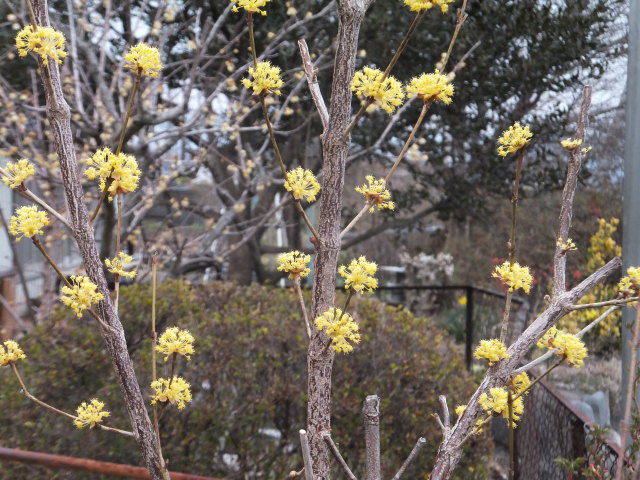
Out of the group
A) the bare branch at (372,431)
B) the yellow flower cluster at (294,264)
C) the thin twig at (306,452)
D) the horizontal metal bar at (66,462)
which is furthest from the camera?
the horizontal metal bar at (66,462)

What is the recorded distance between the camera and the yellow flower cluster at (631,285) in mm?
973

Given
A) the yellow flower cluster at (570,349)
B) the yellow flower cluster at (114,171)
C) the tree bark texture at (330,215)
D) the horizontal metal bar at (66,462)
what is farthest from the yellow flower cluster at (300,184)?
the horizontal metal bar at (66,462)

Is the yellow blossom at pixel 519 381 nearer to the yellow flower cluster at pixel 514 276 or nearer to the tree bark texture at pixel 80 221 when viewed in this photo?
the yellow flower cluster at pixel 514 276

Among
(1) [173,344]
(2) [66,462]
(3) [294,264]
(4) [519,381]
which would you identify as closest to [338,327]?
(3) [294,264]

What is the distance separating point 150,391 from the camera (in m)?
2.63

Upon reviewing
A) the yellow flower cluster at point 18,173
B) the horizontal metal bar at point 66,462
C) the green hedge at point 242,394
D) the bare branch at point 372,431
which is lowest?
the green hedge at point 242,394

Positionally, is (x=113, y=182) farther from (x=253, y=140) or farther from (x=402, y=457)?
(x=253, y=140)

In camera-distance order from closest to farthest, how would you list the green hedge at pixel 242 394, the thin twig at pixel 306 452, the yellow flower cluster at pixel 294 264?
1. the thin twig at pixel 306 452
2. the yellow flower cluster at pixel 294 264
3. the green hedge at pixel 242 394

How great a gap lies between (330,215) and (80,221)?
41cm

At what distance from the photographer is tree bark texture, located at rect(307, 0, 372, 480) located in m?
0.95

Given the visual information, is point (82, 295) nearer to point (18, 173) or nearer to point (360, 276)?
point (18, 173)

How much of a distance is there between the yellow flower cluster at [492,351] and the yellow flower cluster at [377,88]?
0.42 m

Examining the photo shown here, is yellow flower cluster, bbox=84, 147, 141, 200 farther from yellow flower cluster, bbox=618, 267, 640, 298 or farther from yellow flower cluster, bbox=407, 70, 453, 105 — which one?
yellow flower cluster, bbox=618, 267, 640, 298

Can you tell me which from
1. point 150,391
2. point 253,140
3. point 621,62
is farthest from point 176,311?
point 621,62
